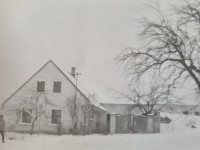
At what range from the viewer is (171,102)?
3576 mm

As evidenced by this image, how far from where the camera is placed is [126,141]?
11.0 feet

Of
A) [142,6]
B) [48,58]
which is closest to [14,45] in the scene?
[48,58]

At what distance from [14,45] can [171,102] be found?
2303 mm

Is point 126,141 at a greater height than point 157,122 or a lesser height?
lesser

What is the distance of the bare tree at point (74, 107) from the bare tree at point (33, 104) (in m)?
0.26

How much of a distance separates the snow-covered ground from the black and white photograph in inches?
0.5

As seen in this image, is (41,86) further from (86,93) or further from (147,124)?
(147,124)

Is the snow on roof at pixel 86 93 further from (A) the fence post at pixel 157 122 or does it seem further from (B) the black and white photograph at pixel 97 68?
(A) the fence post at pixel 157 122

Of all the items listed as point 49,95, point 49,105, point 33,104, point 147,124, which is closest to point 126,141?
point 147,124

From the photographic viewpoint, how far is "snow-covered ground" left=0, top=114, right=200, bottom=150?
3305 millimetres

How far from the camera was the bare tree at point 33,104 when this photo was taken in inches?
145

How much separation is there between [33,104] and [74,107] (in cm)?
58

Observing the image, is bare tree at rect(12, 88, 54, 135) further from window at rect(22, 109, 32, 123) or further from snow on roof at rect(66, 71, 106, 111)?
snow on roof at rect(66, 71, 106, 111)

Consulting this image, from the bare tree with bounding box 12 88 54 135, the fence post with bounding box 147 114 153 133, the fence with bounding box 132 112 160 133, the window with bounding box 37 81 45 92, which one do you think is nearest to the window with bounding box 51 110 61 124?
the bare tree with bounding box 12 88 54 135
